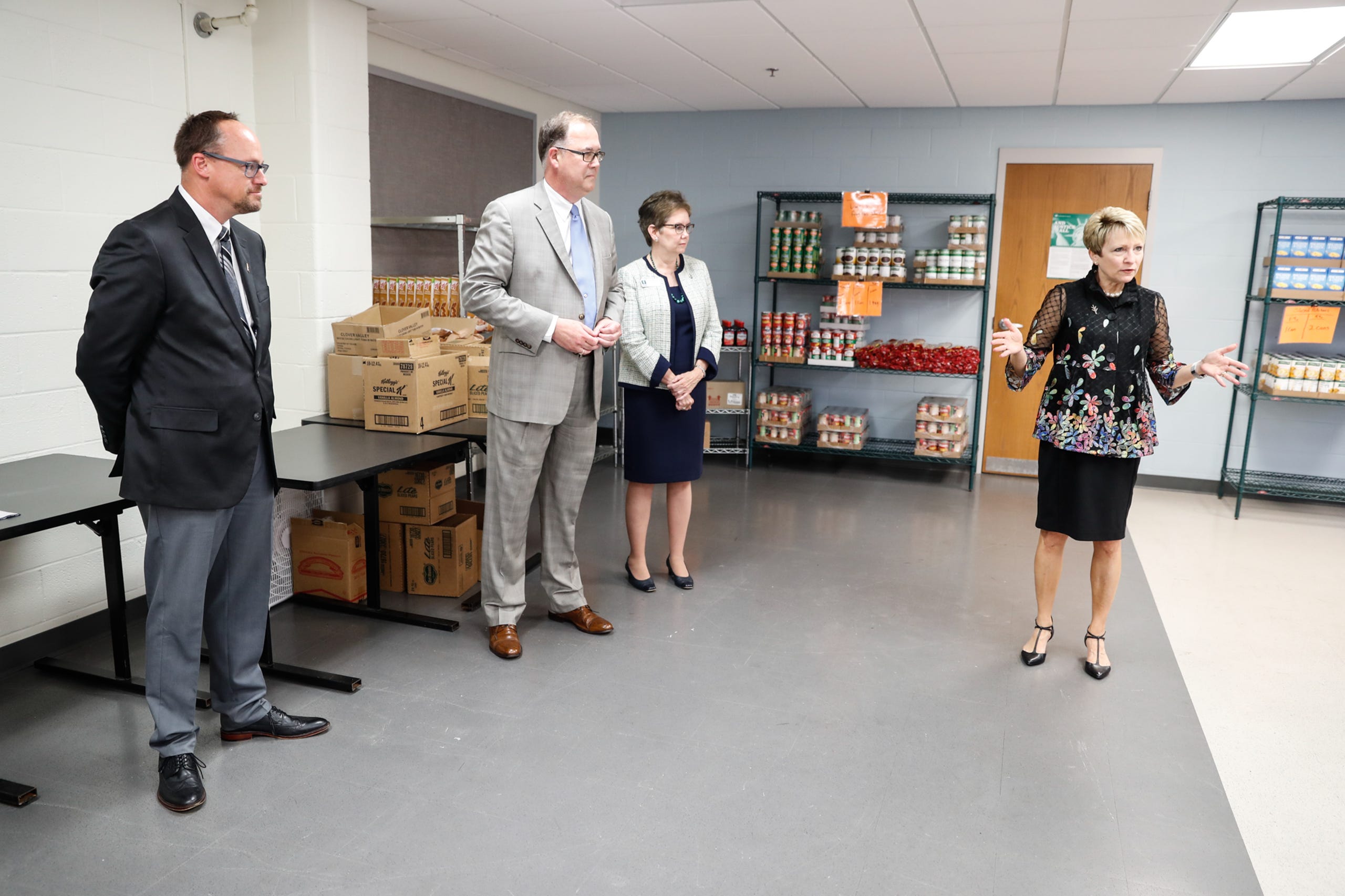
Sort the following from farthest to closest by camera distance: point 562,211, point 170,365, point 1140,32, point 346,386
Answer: point 1140,32 < point 346,386 < point 562,211 < point 170,365

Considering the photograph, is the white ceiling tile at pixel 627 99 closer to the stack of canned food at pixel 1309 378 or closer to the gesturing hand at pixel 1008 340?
the gesturing hand at pixel 1008 340

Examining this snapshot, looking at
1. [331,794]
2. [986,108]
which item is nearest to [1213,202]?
[986,108]

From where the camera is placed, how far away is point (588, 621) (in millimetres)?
3447

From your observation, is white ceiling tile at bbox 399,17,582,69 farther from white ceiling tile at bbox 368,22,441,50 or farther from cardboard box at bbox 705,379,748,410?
cardboard box at bbox 705,379,748,410

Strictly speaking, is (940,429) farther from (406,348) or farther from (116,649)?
(116,649)

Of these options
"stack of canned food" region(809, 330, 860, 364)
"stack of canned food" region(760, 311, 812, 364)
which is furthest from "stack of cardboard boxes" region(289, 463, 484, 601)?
"stack of canned food" region(809, 330, 860, 364)

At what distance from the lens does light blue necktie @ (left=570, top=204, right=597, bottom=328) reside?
3.14 metres

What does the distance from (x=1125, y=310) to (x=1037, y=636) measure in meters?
1.18

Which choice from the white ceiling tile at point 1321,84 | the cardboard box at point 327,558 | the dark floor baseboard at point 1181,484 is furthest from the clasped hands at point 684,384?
the dark floor baseboard at point 1181,484

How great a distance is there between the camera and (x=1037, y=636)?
3.33m

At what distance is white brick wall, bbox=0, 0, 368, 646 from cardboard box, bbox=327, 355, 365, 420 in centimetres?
18

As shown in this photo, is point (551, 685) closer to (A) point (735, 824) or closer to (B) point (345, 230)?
(A) point (735, 824)

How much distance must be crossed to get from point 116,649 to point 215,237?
1.47 m

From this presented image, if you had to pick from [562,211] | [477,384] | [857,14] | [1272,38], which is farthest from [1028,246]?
[562,211]
